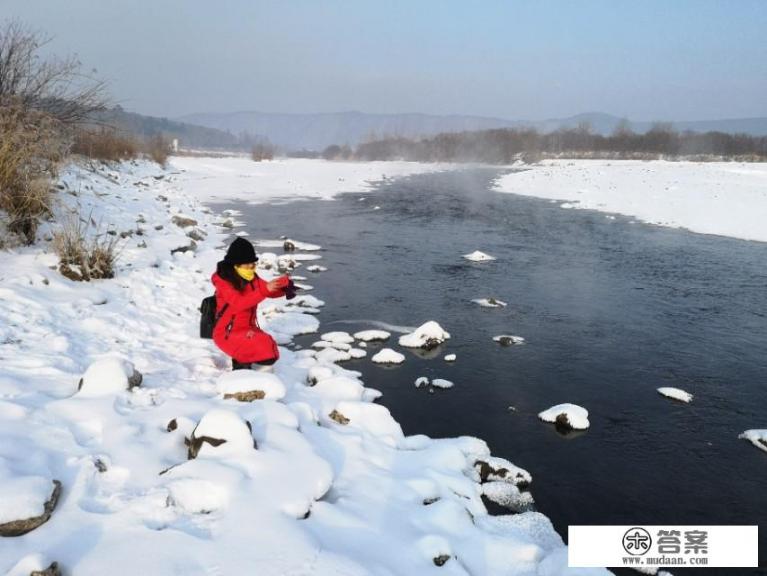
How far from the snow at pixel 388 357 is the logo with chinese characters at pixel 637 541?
10.9 ft

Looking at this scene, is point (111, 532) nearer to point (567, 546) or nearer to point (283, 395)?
point (283, 395)

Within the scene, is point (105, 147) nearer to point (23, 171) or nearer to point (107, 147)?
point (107, 147)

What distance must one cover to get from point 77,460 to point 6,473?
0.44 m

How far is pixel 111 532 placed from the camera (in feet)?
8.86

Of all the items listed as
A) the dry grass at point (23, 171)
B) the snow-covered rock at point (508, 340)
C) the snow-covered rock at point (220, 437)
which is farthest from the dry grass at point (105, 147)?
the snow-covered rock at point (220, 437)

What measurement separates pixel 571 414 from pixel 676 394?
162 centimetres

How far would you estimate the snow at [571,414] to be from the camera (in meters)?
5.28

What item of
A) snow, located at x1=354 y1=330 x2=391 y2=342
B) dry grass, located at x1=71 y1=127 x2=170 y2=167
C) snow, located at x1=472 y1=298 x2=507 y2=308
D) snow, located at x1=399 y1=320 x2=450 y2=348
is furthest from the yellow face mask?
dry grass, located at x1=71 y1=127 x2=170 y2=167

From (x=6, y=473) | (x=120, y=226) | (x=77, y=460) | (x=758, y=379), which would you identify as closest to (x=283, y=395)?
(x=77, y=460)

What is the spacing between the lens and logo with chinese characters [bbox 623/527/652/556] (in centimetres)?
382

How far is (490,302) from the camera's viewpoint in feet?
29.7

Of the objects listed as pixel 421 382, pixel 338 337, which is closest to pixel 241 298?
pixel 421 382

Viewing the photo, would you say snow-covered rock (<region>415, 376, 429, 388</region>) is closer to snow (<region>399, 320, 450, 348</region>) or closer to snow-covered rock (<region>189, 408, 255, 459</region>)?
snow (<region>399, 320, 450, 348</region>)

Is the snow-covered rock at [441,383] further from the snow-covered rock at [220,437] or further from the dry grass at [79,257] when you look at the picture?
the dry grass at [79,257]
